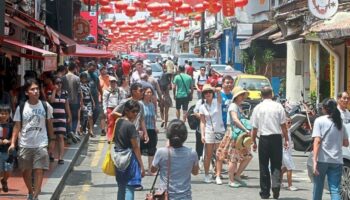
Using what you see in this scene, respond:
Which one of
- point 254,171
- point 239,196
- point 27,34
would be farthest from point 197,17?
point 239,196

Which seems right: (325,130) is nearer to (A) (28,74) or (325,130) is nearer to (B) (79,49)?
(A) (28,74)

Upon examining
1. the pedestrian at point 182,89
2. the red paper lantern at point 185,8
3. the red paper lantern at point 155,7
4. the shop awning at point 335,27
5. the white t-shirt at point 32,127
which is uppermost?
the red paper lantern at point 155,7

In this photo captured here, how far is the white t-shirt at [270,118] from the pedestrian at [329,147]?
5.36 ft

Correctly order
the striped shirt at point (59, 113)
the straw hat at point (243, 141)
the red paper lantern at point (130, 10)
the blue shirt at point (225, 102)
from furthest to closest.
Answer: the red paper lantern at point (130, 10) < the striped shirt at point (59, 113) < the blue shirt at point (225, 102) < the straw hat at point (243, 141)

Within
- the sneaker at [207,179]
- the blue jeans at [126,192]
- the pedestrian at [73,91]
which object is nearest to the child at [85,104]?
the pedestrian at [73,91]

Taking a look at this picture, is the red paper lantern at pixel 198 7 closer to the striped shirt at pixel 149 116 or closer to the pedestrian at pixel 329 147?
the striped shirt at pixel 149 116

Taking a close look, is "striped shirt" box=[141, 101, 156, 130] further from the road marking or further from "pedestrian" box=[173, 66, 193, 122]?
"pedestrian" box=[173, 66, 193, 122]

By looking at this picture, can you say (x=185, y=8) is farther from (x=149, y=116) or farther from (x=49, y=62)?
(x=149, y=116)

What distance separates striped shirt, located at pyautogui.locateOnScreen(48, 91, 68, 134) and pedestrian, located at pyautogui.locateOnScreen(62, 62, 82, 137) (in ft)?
7.36

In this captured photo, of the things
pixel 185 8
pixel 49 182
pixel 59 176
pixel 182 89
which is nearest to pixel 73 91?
pixel 59 176

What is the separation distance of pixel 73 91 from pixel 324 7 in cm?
708

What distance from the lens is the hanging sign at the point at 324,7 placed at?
19.9 m

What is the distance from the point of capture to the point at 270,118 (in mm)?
11516

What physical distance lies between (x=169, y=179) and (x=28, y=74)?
630cm
